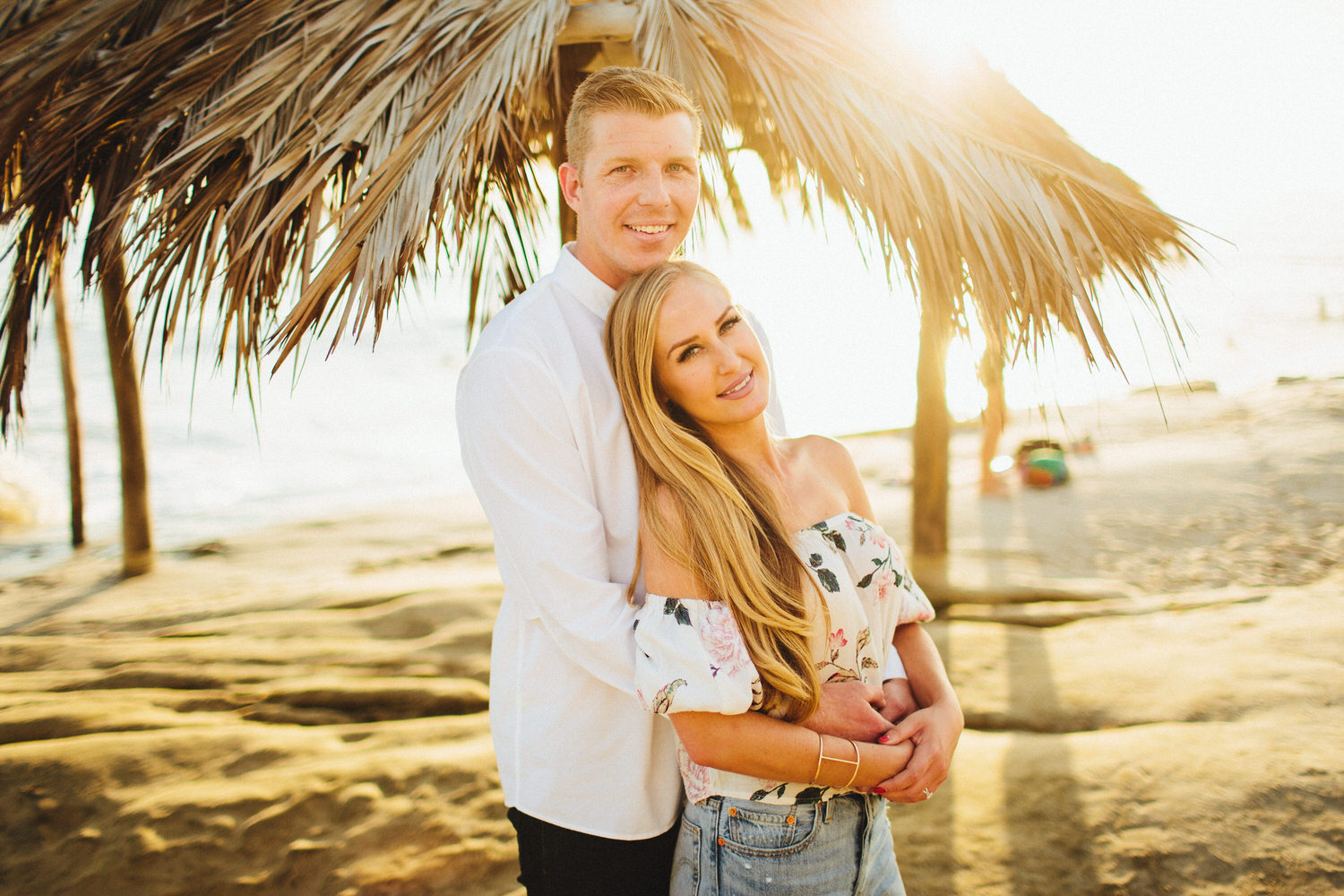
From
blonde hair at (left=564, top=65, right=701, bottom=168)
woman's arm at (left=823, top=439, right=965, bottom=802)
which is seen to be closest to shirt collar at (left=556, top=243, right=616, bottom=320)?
blonde hair at (left=564, top=65, right=701, bottom=168)

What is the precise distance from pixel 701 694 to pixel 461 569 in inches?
201

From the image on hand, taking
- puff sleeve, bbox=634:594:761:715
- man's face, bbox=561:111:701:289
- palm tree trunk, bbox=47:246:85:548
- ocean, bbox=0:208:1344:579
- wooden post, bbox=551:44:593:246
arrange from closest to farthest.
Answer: puff sleeve, bbox=634:594:761:715 < man's face, bbox=561:111:701:289 < wooden post, bbox=551:44:593:246 < palm tree trunk, bbox=47:246:85:548 < ocean, bbox=0:208:1344:579

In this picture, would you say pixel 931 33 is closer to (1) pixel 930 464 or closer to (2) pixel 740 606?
(2) pixel 740 606

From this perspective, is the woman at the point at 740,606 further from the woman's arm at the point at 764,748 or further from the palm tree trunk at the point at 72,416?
the palm tree trunk at the point at 72,416

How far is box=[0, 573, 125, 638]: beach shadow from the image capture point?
5141mm

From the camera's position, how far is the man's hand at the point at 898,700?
171 centimetres

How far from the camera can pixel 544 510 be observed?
4.84 ft

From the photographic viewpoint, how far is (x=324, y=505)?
11.1 m

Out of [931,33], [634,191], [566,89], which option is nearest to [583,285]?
[634,191]

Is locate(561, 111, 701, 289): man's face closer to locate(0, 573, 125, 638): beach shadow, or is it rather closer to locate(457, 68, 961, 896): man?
locate(457, 68, 961, 896): man

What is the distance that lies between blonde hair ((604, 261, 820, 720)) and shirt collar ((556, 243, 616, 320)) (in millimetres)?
111

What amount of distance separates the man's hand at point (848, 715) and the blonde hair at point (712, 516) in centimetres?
5

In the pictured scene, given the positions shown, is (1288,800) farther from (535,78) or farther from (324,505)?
(324,505)

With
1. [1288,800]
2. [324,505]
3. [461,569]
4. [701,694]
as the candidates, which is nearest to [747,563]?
[701,694]
